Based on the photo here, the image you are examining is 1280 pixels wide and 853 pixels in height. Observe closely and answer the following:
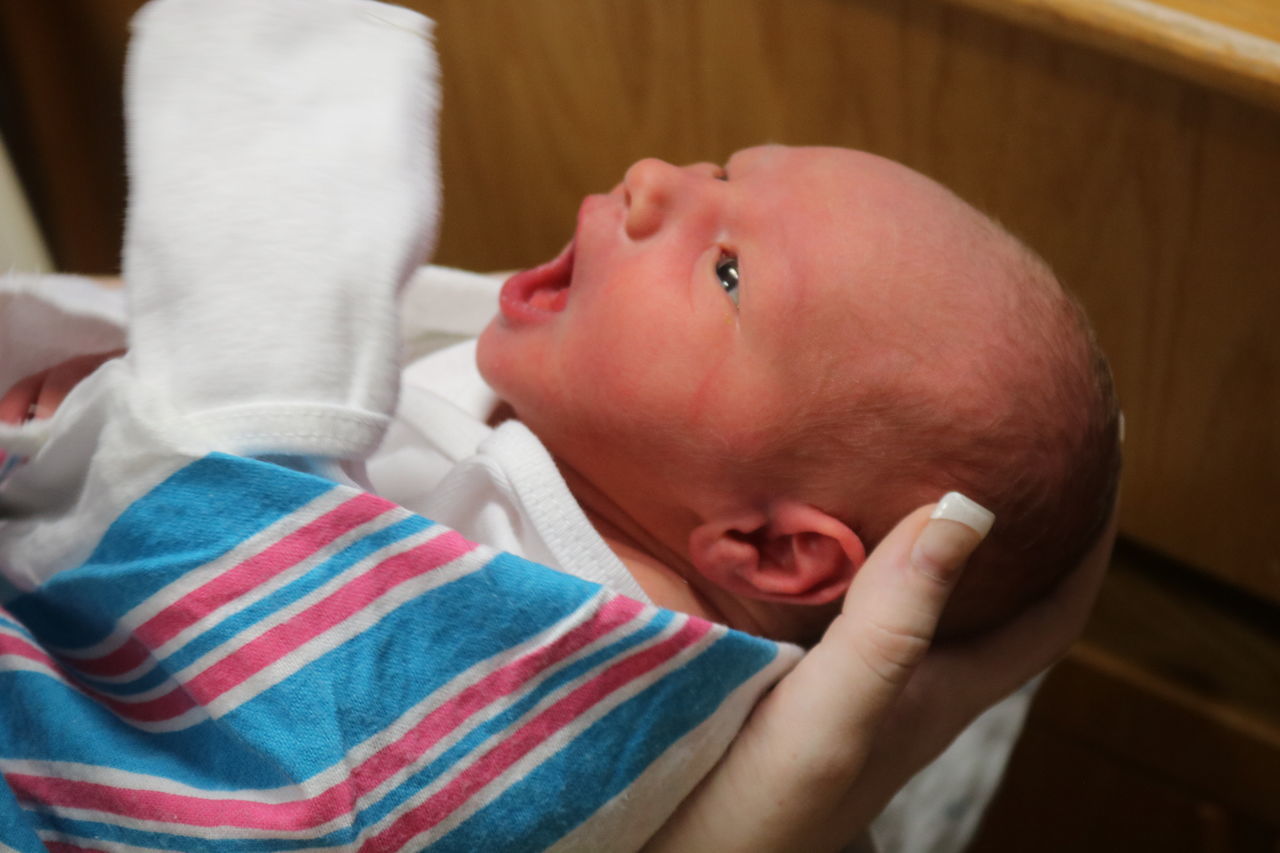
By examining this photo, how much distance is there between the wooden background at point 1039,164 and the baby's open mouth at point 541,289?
0.75 ft

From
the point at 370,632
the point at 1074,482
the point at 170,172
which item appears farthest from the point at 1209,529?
the point at 170,172

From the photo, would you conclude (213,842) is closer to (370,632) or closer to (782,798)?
(370,632)

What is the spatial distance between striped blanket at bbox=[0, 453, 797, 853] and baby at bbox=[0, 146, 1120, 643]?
4.1 inches

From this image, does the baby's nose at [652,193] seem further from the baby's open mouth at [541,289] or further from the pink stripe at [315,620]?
the pink stripe at [315,620]

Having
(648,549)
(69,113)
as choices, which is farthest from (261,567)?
(69,113)

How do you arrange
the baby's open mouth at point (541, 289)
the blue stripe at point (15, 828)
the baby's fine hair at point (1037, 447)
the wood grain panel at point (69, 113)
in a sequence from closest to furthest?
the blue stripe at point (15, 828) < the baby's fine hair at point (1037, 447) < the baby's open mouth at point (541, 289) < the wood grain panel at point (69, 113)

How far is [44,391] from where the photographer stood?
65 cm

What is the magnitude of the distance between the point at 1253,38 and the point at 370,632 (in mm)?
551

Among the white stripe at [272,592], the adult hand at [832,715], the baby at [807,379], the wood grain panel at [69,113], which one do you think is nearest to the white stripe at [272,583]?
the white stripe at [272,592]

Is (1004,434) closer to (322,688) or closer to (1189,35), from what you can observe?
(1189,35)

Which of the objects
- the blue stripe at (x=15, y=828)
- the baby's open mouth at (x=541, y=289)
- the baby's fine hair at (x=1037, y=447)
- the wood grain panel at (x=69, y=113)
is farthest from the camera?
the wood grain panel at (x=69, y=113)

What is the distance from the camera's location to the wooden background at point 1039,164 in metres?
0.74

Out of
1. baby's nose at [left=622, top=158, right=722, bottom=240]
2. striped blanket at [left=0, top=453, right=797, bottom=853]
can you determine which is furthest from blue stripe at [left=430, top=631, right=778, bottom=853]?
baby's nose at [left=622, top=158, right=722, bottom=240]

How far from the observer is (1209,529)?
0.95 meters
